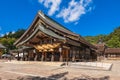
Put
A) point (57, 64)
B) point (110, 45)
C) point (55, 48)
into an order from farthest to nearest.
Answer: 1. point (110, 45)
2. point (55, 48)
3. point (57, 64)

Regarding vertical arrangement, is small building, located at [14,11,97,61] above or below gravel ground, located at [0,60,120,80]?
above

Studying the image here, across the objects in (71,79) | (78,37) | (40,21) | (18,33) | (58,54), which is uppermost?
(18,33)

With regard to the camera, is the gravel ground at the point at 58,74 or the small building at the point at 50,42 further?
the small building at the point at 50,42

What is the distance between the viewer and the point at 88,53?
34.2 m

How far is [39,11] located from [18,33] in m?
61.7

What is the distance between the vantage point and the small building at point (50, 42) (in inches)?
976

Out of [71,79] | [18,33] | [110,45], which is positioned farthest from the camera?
[18,33]

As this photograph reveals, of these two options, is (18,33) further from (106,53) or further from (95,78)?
(95,78)

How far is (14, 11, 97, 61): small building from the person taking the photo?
24781 mm

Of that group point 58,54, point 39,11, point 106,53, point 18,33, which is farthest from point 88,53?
point 18,33

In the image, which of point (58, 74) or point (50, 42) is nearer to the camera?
point (58, 74)

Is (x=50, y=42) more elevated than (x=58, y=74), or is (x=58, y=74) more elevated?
(x=50, y=42)

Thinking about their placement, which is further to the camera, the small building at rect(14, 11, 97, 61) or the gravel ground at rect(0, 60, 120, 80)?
the small building at rect(14, 11, 97, 61)

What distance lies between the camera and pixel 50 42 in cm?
2647
